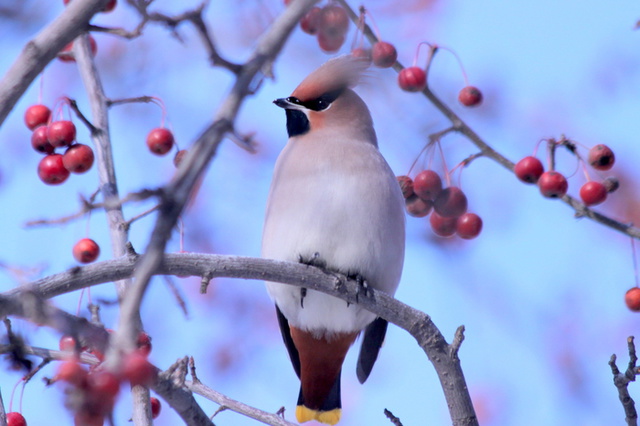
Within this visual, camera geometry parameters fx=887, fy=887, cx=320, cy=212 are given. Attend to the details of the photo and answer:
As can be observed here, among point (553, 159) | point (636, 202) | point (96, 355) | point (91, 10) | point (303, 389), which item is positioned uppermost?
point (636, 202)

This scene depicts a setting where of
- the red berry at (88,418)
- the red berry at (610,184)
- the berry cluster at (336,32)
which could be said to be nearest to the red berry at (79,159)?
the berry cluster at (336,32)

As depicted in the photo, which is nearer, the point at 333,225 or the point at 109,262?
the point at 109,262

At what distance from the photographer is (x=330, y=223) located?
3344mm

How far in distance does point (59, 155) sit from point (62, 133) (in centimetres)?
10

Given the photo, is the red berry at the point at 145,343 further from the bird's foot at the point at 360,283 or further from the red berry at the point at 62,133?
the red berry at the point at 62,133

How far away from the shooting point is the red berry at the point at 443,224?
3.73m

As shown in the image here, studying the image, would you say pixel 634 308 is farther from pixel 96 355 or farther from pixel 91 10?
pixel 91 10

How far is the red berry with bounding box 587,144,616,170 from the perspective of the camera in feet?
11.1

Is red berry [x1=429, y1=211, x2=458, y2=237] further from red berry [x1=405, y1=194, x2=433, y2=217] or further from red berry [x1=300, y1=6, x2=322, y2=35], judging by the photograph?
red berry [x1=300, y1=6, x2=322, y2=35]

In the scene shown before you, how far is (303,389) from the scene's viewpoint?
157 inches

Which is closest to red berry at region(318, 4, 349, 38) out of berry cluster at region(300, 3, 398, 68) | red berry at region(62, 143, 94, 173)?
berry cluster at region(300, 3, 398, 68)

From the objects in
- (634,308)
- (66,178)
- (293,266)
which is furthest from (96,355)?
(634,308)

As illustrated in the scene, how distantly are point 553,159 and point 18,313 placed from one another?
212 cm

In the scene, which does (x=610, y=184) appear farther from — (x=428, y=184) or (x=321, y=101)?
(x=321, y=101)
